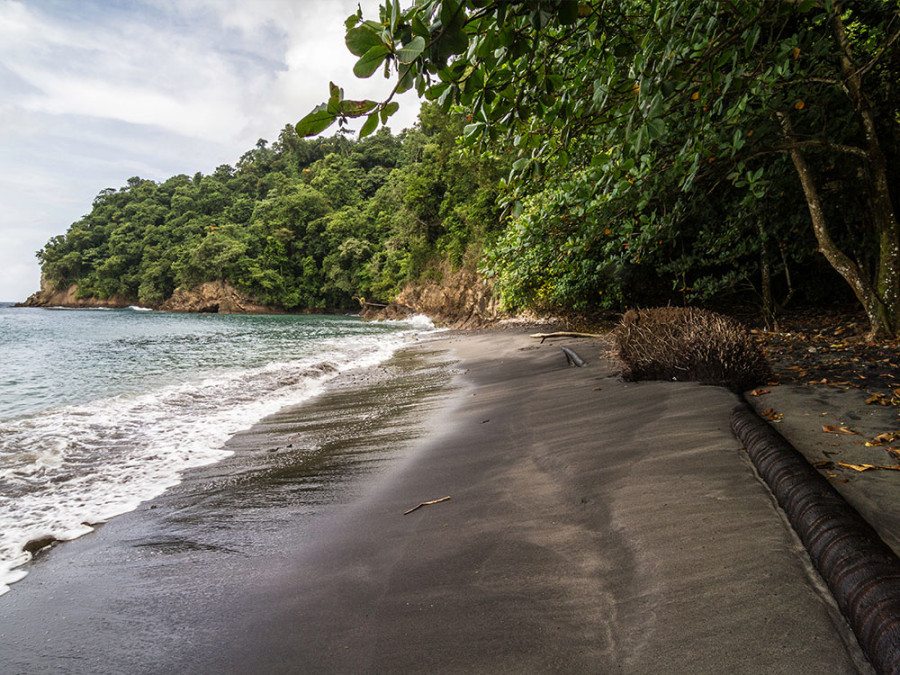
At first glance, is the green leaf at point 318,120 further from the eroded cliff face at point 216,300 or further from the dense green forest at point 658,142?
the eroded cliff face at point 216,300

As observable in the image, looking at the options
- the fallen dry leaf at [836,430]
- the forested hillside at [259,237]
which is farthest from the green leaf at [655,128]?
the forested hillside at [259,237]

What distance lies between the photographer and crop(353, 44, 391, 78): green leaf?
1071 mm

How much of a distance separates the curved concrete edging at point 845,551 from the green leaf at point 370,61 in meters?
2.04

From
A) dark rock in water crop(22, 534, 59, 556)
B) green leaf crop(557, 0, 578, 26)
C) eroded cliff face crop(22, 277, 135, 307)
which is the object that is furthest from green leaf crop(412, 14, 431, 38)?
eroded cliff face crop(22, 277, 135, 307)

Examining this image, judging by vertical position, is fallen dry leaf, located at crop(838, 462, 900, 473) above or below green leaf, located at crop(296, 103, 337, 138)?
below

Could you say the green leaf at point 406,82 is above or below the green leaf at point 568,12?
below

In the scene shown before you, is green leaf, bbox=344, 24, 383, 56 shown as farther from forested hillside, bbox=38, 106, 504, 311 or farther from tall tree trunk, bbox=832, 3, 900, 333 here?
forested hillside, bbox=38, 106, 504, 311

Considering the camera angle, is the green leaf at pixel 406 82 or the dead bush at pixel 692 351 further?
the dead bush at pixel 692 351

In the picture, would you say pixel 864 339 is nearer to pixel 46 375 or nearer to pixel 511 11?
pixel 511 11

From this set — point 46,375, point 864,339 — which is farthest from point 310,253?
point 864,339

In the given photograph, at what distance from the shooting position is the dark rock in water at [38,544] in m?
2.77

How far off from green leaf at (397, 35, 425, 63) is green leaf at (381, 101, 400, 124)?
22 centimetres

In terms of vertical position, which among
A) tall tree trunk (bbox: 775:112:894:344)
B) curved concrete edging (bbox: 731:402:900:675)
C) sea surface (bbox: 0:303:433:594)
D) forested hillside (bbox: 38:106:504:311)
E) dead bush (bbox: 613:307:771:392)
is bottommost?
sea surface (bbox: 0:303:433:594)

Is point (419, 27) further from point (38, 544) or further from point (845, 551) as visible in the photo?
point (38, 544)
